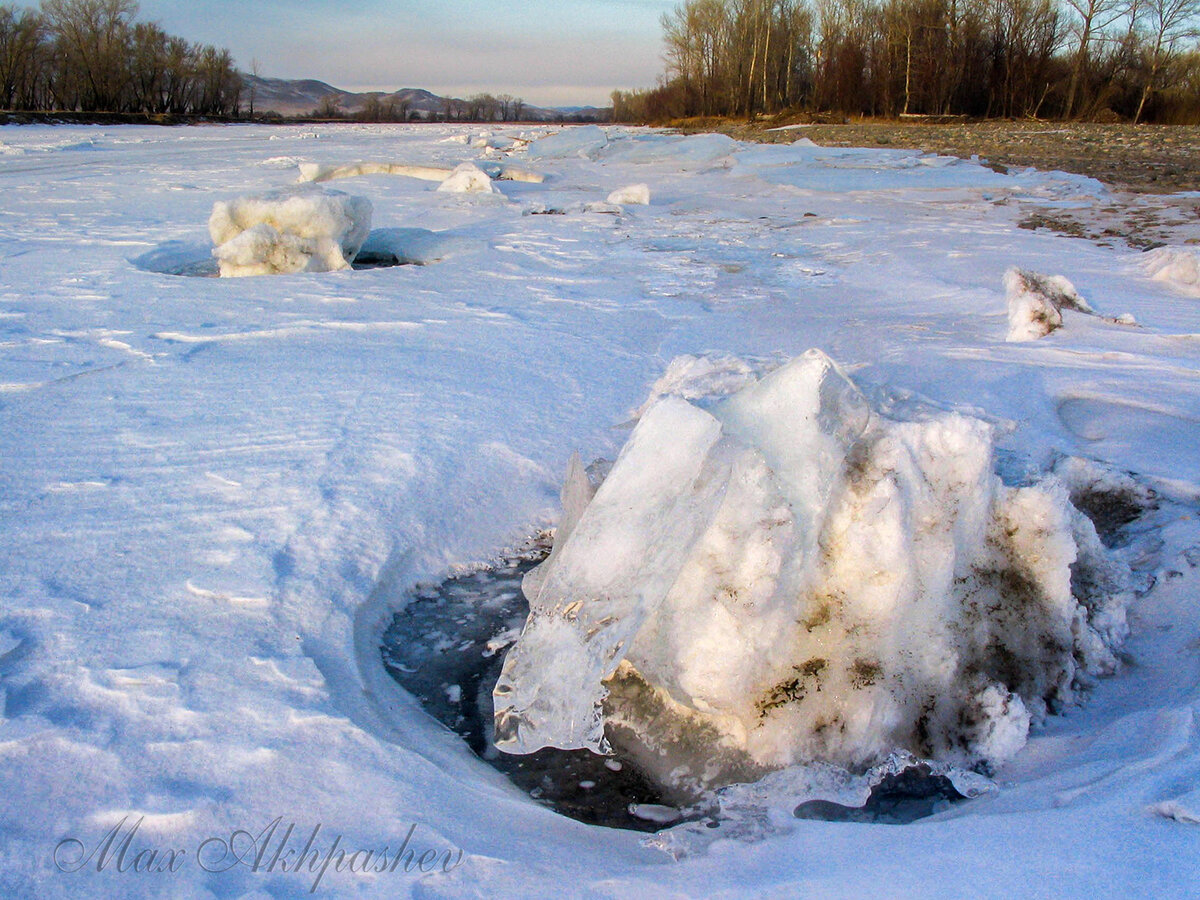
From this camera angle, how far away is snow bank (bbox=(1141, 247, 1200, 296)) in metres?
3.96

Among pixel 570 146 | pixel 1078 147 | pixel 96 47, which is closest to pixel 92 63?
pixel 96 47

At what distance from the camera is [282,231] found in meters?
4.65

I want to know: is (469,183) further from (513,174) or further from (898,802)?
(898,802)

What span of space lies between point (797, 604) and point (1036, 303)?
2.57 meters

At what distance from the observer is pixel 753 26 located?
1275 inches

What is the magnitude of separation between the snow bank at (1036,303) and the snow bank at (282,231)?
141 inches

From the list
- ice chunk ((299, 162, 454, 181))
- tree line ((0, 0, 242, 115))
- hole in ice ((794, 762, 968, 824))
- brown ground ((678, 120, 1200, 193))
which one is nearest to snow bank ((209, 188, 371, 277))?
hole in ice ((794, 762, 968, 824))

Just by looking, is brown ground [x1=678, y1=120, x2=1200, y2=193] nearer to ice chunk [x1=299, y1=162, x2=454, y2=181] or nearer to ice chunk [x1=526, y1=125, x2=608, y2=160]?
ice chunk [x1=526, y1=125, x2=608, y2=160]

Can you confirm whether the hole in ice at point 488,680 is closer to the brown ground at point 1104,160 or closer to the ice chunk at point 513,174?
the brown ground at point 1104,160

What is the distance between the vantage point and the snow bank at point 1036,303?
3389 mm

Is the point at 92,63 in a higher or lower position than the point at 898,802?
higher

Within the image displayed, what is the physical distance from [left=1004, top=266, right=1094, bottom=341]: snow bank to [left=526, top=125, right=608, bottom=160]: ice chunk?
38.1ft

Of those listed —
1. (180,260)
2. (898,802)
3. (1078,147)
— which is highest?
(1078,147)

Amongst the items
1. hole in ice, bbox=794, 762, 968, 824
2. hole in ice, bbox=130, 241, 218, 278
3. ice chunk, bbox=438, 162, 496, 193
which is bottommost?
hole in ice, bbox=794, 762, 968, 824
